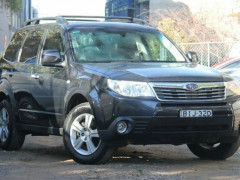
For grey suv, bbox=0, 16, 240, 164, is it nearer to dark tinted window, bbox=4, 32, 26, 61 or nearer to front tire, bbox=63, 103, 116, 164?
front tire, bbox=63, 103, 116, 164

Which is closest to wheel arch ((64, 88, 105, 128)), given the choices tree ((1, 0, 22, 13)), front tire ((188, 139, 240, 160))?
front tire ((188, 139, 240, 160))

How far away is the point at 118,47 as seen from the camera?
7.99 metres

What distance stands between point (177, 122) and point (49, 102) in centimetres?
202

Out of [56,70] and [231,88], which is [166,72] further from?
[56,70]

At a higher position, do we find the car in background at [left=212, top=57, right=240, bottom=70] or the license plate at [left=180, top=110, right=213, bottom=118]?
the license plate at [left=180, top=110, right=213, bottom=118]

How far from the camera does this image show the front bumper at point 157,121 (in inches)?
260

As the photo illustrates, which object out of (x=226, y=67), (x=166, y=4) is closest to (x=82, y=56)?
(x=226, y=67)

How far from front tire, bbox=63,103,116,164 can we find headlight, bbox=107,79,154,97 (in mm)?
479

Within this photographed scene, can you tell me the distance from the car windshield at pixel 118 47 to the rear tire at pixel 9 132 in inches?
67.8

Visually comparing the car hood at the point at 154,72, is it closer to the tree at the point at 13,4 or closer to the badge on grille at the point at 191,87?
the badge on grille at the point at 191,87

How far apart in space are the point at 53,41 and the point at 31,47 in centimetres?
65

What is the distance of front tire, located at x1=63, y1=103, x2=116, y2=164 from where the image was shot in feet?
22.7

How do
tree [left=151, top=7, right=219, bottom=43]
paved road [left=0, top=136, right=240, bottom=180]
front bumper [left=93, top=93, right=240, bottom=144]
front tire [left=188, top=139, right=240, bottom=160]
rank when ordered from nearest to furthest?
paved road [left=0, top=136, right=240, bottom=180] → front bumper [left=93, top=93, right=240, bottom=144] → front tire [left=188, top=139, right=240, bottom=160] → tree [left=151, top=7, right=219, bottom=43]

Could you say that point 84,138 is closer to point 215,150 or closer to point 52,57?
point 52,57
